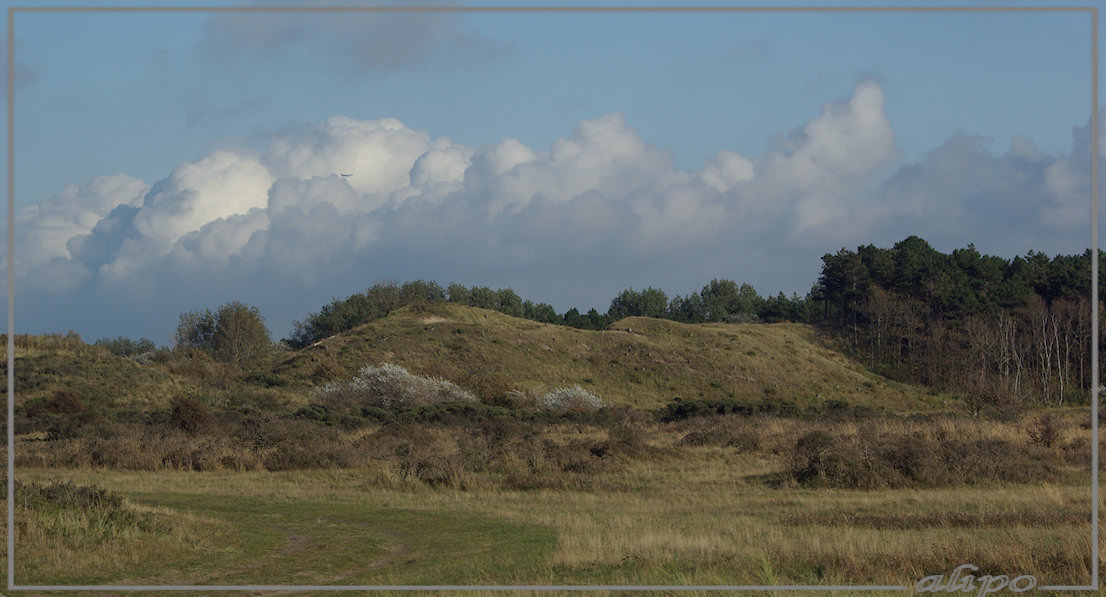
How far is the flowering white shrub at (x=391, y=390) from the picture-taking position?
167 feet

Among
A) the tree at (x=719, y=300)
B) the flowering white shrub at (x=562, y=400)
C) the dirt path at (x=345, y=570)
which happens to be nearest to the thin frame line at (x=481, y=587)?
the dirt path at (x=345, y=570)

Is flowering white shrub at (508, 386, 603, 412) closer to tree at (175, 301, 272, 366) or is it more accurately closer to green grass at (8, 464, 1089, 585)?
tree at (175, 301, 272, 366)

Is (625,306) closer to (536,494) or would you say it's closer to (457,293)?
(457,293)

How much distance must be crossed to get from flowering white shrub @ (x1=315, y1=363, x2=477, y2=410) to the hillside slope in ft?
14.7

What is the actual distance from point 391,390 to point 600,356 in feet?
71.0

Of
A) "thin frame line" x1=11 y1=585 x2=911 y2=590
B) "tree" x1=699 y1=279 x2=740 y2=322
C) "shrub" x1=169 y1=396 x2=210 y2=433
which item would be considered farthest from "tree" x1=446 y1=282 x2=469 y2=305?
"thin frame line" x1=11 y1=585 x2=911 y2=590

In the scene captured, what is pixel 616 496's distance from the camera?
19.1 metres

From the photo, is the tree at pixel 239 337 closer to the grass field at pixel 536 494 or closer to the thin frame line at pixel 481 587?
the grass field at pixel 536 494

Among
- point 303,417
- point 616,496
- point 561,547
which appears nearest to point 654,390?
point 303,417

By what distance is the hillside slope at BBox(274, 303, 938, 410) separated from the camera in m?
57.7

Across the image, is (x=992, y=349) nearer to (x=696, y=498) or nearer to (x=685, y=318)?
(x=696, y=498)

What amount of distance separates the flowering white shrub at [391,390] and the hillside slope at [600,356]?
4.48 m

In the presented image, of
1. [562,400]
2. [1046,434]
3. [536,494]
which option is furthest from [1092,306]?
[562,400]

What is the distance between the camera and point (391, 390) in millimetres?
51625
